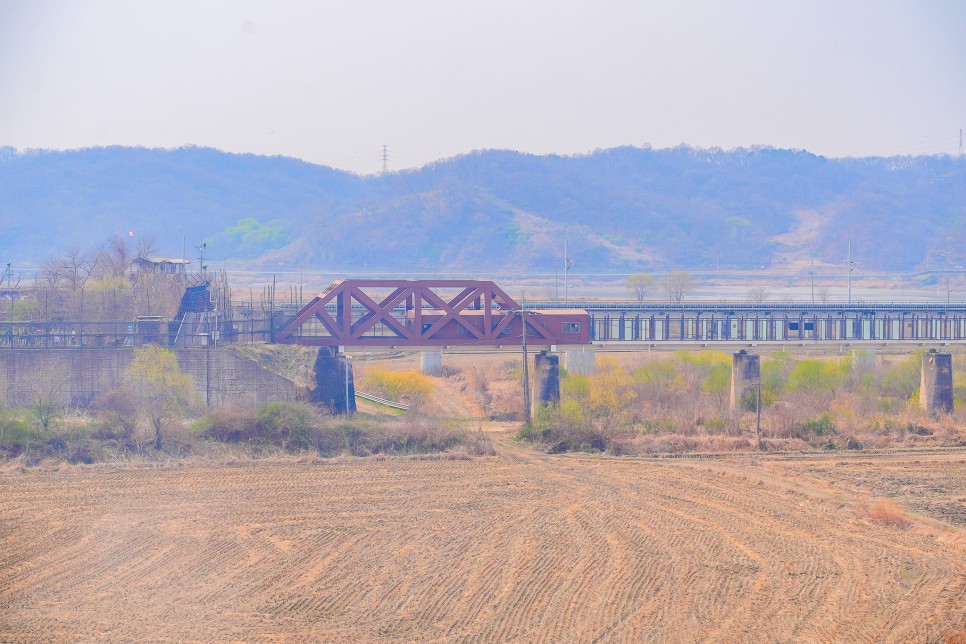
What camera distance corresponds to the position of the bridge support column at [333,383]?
4531 centimetres

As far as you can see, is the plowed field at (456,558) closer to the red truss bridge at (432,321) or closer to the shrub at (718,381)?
the red truss bridge at (432,321)

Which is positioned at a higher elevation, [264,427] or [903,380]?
[264,427]

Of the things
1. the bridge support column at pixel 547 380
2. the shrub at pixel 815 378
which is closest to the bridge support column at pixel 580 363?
the shrub at pixel 815 378

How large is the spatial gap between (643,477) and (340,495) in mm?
10030

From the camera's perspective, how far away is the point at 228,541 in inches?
987

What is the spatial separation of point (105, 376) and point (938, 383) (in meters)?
39.2

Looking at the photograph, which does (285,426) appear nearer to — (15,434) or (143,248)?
(15,434)

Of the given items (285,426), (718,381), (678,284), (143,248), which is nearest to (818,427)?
(718,381)

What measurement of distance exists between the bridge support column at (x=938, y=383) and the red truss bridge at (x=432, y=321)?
17727 mm

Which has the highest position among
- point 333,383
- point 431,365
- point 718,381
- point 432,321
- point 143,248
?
point 143,248

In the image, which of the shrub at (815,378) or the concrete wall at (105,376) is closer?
the concrete wall at (105,376)

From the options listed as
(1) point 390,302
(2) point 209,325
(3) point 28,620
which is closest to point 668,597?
(3) point 28,620

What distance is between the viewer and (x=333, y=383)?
4603cm

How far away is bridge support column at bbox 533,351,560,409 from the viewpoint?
4712 cm
